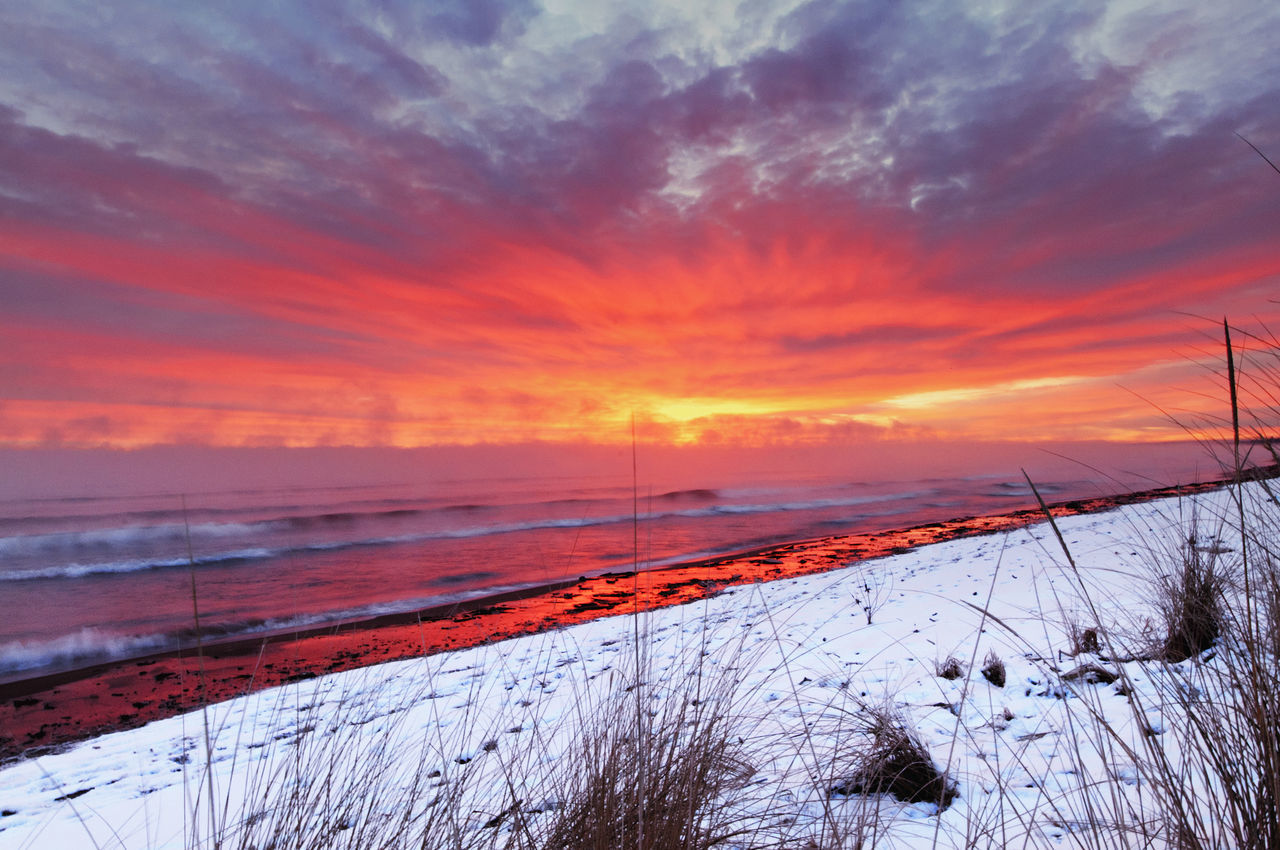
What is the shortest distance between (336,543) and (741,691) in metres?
22.2

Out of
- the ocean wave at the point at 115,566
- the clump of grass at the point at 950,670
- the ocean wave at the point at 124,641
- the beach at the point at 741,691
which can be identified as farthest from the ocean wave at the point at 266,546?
the clump of grass at the point at 950,670

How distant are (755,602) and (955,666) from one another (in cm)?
562

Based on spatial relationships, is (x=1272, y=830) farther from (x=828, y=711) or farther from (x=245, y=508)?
(x=245, y=508)

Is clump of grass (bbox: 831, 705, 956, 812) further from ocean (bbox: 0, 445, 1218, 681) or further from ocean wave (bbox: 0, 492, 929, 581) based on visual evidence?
ocean wave (bbox: 0, 492, 929, 581)

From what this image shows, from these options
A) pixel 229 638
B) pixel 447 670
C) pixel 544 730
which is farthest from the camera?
pixel 229 638

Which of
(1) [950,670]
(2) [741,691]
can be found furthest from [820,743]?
(1) [950,670]

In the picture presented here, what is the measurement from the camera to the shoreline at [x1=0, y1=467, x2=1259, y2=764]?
7.43 metres

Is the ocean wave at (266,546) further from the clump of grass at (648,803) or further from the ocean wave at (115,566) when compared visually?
the clump of grass at (648,803)

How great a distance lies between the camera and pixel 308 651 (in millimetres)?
9891

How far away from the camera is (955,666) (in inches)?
179

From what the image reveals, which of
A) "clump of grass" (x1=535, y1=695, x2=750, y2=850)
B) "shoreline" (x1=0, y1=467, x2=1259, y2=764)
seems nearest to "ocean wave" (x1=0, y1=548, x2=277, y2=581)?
"shoreline" (x1=0, y1=467, x2=1259, y2=764)

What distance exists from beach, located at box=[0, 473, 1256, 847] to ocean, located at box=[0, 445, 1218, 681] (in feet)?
3.51

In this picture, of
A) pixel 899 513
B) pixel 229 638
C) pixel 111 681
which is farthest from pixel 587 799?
pixel 899 513

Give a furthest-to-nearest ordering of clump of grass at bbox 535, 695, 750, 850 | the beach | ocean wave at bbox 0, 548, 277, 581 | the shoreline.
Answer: ocean wave at bbox 0, 548, 277, 581
the shoreline
the beach
clump of grass at bbox 535, 695, 750, 850
